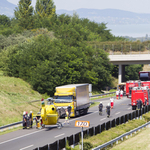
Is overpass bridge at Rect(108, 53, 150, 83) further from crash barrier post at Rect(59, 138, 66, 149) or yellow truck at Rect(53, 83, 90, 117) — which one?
crash barrier post at Rect(59, 138, 66, 149)

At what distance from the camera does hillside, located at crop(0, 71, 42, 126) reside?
3199 centimetres

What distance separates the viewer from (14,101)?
38031mm

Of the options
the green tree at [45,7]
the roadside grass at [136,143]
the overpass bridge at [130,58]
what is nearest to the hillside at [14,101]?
the roadside grass at [136,143]

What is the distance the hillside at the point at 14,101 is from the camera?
32.0 metres

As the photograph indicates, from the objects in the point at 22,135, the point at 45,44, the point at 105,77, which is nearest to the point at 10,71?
the point at 45,44

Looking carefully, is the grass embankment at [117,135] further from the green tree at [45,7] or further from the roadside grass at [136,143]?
the green tree at [45,7]

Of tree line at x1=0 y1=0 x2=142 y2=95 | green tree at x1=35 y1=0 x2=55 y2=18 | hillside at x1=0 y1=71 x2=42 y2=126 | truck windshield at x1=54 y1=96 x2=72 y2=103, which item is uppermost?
green tree at x1=35 y1=0 x2=55 y2=18

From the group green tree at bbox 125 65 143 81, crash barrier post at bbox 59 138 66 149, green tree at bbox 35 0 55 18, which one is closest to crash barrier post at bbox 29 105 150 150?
crash barrier post at bbox 59 138 66 149

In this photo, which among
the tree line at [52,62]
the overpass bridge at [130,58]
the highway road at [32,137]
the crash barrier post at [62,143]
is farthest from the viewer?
the overpass bridge at [130,58]

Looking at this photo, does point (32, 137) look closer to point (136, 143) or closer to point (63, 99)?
point (136, 143)

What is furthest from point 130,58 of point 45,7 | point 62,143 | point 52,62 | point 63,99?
point 62,143

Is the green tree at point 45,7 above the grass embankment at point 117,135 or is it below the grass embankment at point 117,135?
above

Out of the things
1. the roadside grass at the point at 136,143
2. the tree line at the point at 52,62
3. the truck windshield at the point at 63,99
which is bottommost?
the roadside grass at the point at 136,143

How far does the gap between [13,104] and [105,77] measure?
42533mm
